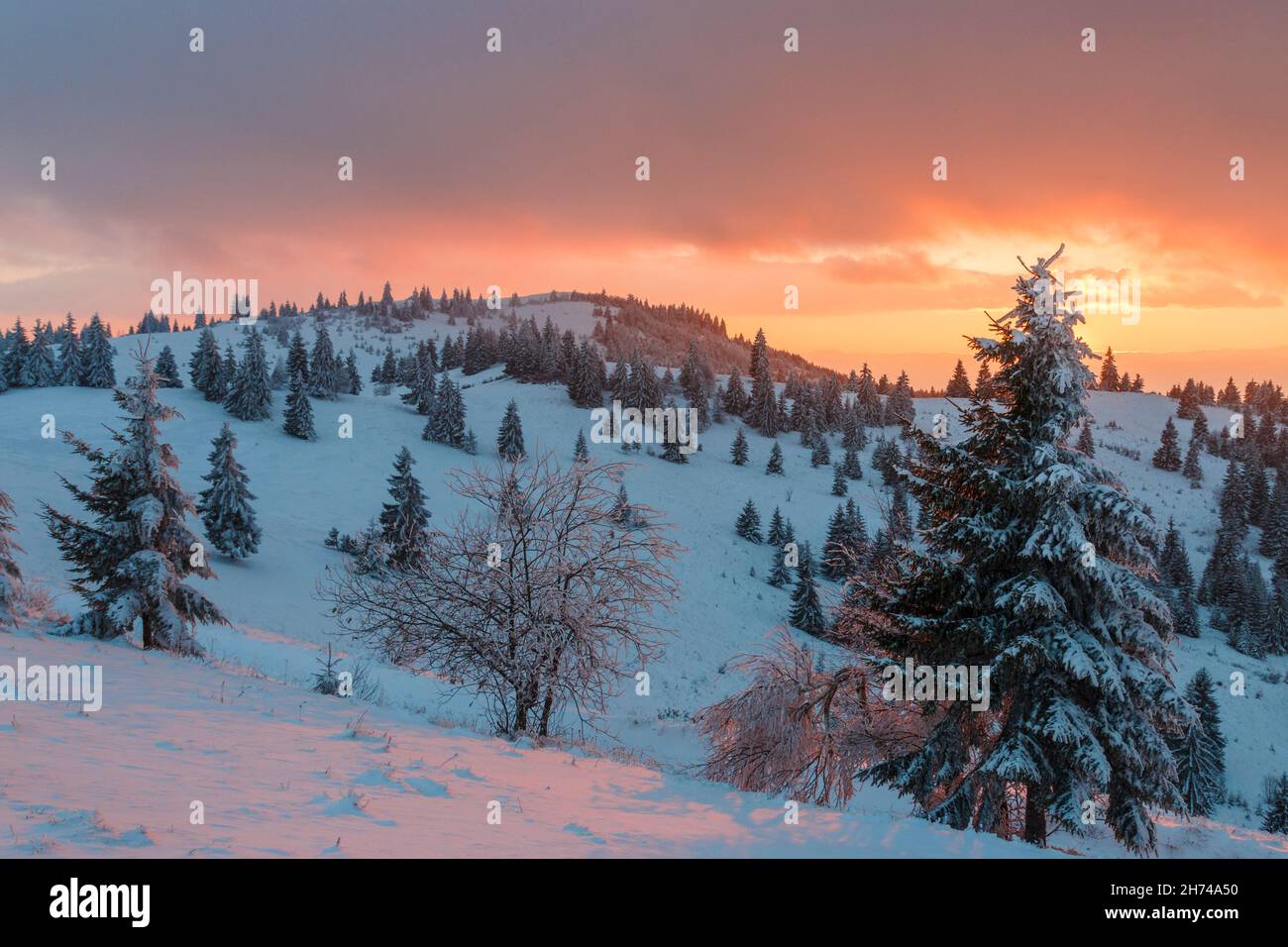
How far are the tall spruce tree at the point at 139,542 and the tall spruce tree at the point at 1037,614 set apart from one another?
47.9 feet

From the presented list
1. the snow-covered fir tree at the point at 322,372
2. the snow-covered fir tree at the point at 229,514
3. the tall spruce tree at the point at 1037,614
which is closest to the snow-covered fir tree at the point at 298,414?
the snow-covered fir tree at the point at 322,372

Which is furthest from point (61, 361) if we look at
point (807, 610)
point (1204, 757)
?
point (1204, 757)

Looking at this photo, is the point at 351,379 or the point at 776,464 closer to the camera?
the point at 776,464

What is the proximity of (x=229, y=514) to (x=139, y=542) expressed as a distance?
28.2 metres

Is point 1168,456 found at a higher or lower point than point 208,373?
lower

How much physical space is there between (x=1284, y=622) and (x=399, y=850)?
2963 inches

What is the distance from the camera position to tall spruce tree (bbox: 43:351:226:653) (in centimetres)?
1402

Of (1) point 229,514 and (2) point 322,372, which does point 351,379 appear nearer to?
(2) point 322,372

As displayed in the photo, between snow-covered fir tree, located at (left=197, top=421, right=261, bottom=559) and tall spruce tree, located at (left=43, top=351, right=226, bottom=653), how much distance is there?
1048 inches

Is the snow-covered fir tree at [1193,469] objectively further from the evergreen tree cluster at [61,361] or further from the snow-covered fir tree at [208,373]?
the evergreen tree cluster at [61,361]

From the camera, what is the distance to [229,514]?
39.2 meters

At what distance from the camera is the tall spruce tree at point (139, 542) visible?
14016 millimetres

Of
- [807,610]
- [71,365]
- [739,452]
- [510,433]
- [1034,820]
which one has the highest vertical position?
[71,365]
